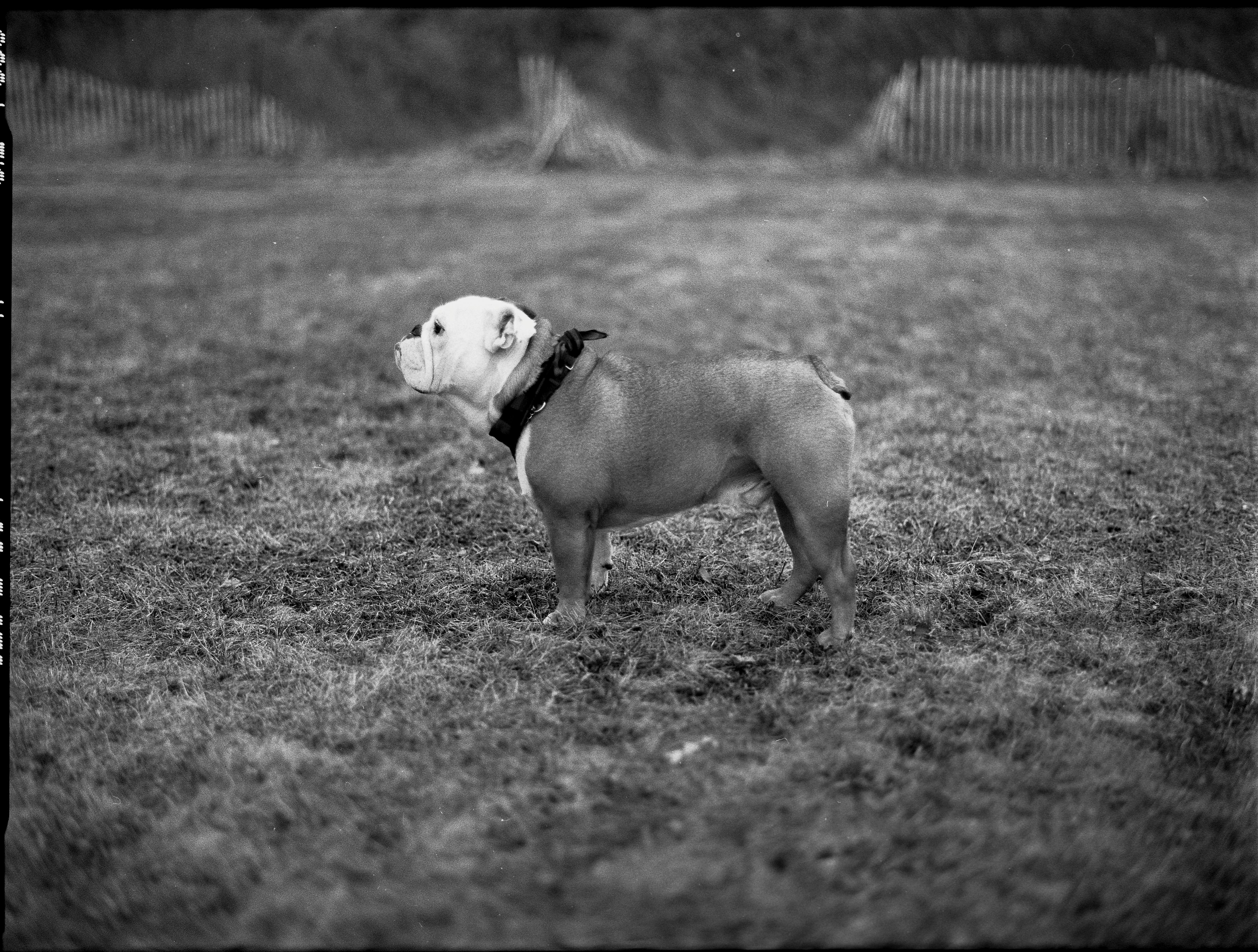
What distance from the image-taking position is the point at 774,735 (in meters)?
3.55

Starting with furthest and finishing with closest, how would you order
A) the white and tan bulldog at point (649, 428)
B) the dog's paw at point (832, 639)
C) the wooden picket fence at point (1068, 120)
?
1. the wooden picket fence at point (1068, 120)
2. the dog's paw at point (832, 639)
3. the white and tan bulldog at point (649, 428)

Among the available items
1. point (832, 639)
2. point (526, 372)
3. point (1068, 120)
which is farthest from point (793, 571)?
point (1068, 120)

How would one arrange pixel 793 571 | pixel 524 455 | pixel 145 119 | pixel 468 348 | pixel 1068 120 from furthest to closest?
pixel 145 119
pixel 1068 120
pixel 793 571
pixel 524 455
pixel 468 348

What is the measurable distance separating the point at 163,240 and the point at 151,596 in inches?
361

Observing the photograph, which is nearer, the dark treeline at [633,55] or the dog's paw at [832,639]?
the dog's paw at [832,639]

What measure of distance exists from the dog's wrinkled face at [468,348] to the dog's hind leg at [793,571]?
45.2 inches

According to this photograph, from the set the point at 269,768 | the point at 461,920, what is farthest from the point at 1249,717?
the point at 269,768

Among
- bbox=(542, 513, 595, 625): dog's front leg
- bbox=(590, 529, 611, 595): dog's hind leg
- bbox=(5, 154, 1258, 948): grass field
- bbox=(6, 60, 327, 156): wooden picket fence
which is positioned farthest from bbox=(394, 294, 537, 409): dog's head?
bbox=(6, 60, 327, 156): wooden picket fence

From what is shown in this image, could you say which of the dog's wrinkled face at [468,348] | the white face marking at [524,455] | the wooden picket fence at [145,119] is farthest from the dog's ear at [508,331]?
the wooden picket fence at [145,119]

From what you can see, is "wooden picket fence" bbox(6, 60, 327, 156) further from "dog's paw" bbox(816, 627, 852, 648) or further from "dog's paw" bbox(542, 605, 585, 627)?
"dog's paw" bbox(816, 627, 852, 648)

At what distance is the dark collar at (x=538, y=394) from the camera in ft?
12.9

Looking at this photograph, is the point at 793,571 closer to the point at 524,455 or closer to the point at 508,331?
the point at 524,455

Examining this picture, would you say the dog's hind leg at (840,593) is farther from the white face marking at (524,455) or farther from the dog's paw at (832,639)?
the white face marking at (524,455)

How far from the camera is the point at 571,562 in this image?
4152mm
